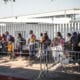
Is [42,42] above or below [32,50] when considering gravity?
above

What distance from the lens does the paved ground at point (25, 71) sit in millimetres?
13061

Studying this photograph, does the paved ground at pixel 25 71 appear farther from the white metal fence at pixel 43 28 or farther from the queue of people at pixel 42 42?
the white metal fence at pixel 43 28

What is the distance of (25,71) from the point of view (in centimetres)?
1499

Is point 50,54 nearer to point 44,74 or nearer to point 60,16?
point 44,74

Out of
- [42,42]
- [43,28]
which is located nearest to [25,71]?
[42,42]

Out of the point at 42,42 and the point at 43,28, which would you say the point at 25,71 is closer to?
the point at 42,42

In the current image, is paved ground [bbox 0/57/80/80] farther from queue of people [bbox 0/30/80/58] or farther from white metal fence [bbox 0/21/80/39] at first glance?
white metal fence [bbox 0/21/80/39]

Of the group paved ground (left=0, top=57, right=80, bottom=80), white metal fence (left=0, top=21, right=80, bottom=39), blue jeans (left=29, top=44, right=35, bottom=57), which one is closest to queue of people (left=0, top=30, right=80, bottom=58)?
blue jeans (left=29, top=44, right=35, bottom=57)

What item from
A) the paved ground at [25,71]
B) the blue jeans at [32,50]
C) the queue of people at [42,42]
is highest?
the queue of people at [42,42]

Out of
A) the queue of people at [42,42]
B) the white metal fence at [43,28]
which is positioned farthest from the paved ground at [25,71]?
the white metal fence at [43,28]

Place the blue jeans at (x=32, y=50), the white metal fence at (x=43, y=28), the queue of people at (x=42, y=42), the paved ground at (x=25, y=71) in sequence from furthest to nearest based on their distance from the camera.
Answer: the white metal fence at (x=43, y=28)
the blue jeans at (x=32, y=50)
the queue of people at (x=42, y=42)
the paved ground at (x=25, y=71)

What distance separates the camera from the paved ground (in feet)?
42.9

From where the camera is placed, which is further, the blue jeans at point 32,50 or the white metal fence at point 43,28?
the white metal fence at point 43,28

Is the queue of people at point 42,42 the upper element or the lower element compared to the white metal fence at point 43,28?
lower
